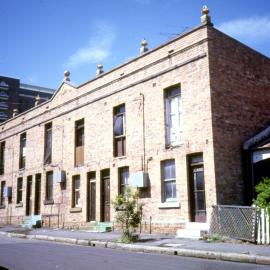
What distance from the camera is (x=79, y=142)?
21.3 metres

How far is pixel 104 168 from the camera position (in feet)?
61.8

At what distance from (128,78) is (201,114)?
4939 mm

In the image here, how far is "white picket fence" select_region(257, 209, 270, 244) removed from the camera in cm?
1133

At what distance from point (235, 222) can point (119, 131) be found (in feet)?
26.4

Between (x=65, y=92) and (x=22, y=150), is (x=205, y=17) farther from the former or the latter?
(x=22, y=150)

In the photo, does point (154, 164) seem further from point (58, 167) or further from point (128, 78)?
point (58, 167)

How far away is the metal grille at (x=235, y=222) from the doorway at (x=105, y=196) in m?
6.86

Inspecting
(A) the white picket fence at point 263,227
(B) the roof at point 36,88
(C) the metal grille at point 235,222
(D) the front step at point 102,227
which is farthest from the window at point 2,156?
(B) the roof at point 36,88

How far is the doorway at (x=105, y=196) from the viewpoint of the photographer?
18625mm

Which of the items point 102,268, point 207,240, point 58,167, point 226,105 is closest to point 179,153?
point 226,105

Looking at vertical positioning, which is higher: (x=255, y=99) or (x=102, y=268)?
(x=255, y=99)

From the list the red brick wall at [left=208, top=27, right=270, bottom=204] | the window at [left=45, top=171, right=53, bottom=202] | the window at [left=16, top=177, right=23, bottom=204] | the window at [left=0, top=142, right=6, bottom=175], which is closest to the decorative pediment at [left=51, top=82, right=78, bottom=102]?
the window at [left=45, top=171, right=53, bottom=202]

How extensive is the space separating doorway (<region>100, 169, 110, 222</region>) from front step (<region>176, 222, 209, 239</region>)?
212 inches

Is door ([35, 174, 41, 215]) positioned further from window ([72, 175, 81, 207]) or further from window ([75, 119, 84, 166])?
window ([75, 119, 84, 166])
